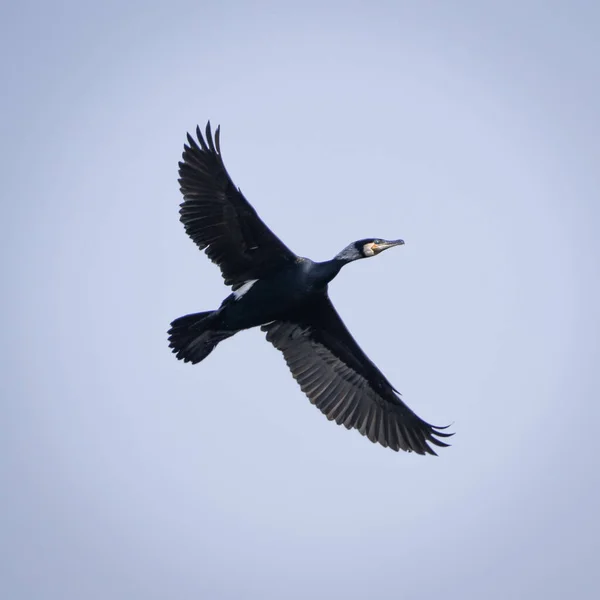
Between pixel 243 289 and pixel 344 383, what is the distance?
2224 millimetres

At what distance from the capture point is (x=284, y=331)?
558 inches

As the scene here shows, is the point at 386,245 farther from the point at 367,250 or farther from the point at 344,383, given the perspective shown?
the point at 344,383

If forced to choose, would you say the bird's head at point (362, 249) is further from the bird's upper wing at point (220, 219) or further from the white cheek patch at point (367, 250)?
the bird's upper wing at point (220, 219)

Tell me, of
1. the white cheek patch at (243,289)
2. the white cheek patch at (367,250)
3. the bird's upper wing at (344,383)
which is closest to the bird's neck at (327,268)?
the white cheek patch at (367,250)

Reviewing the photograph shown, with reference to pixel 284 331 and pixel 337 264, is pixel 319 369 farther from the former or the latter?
pixel 337 264

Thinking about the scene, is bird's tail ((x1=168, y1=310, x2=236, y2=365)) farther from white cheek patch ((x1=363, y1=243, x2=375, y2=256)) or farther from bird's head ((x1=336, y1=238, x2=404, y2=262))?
white cheek patch ((x1=363, y1=243, x2=375, y2=256))

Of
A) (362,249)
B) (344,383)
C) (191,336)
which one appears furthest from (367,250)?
(191,336)

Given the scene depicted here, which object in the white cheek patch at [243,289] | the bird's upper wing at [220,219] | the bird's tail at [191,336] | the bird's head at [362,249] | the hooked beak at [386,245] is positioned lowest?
the bird's tail at [191,336]

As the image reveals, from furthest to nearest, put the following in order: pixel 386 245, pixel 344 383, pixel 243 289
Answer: pixel 344 383 → pixel 386 245 → pixel 243 289

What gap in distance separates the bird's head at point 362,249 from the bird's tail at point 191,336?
1803 mm

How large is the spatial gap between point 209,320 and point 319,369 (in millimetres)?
1994

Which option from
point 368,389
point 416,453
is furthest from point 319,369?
point 416,453

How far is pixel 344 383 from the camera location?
1441cm

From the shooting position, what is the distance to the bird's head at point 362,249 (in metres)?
13.1
